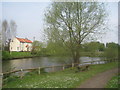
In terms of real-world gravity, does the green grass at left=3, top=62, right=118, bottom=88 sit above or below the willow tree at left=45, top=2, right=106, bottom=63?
below

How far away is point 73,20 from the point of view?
35.9 ft

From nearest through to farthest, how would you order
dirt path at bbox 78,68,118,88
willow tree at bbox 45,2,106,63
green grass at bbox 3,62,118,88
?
dirt path at bbox 78,68,118,88 < green grass at bbox 3,62,118,88 < willow tree at bbox 45,2,106,63

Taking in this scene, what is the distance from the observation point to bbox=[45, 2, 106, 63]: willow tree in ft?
35.7

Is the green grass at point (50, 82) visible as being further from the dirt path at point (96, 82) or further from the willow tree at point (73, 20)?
the willow tree at point (73, 20)

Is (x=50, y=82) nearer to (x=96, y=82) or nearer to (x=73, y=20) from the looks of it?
(x=96, y=82)

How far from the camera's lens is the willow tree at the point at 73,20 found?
10875 millimetres

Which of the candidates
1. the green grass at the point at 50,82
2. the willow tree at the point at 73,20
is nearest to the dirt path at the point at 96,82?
the green grass at the point at 50,82

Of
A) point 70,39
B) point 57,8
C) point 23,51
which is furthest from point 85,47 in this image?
point 23,51

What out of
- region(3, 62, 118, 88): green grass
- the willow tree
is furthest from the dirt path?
the willow tree

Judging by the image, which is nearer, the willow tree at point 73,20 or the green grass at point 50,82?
the green grass at point 50,82

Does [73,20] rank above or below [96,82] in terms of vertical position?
above

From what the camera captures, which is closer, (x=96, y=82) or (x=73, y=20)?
(x=96, y=82)

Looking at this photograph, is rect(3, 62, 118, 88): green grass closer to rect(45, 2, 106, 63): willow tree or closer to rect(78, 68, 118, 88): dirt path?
rect(78, 68, 118, 88): dirt path

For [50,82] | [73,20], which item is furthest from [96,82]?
[73,20]
